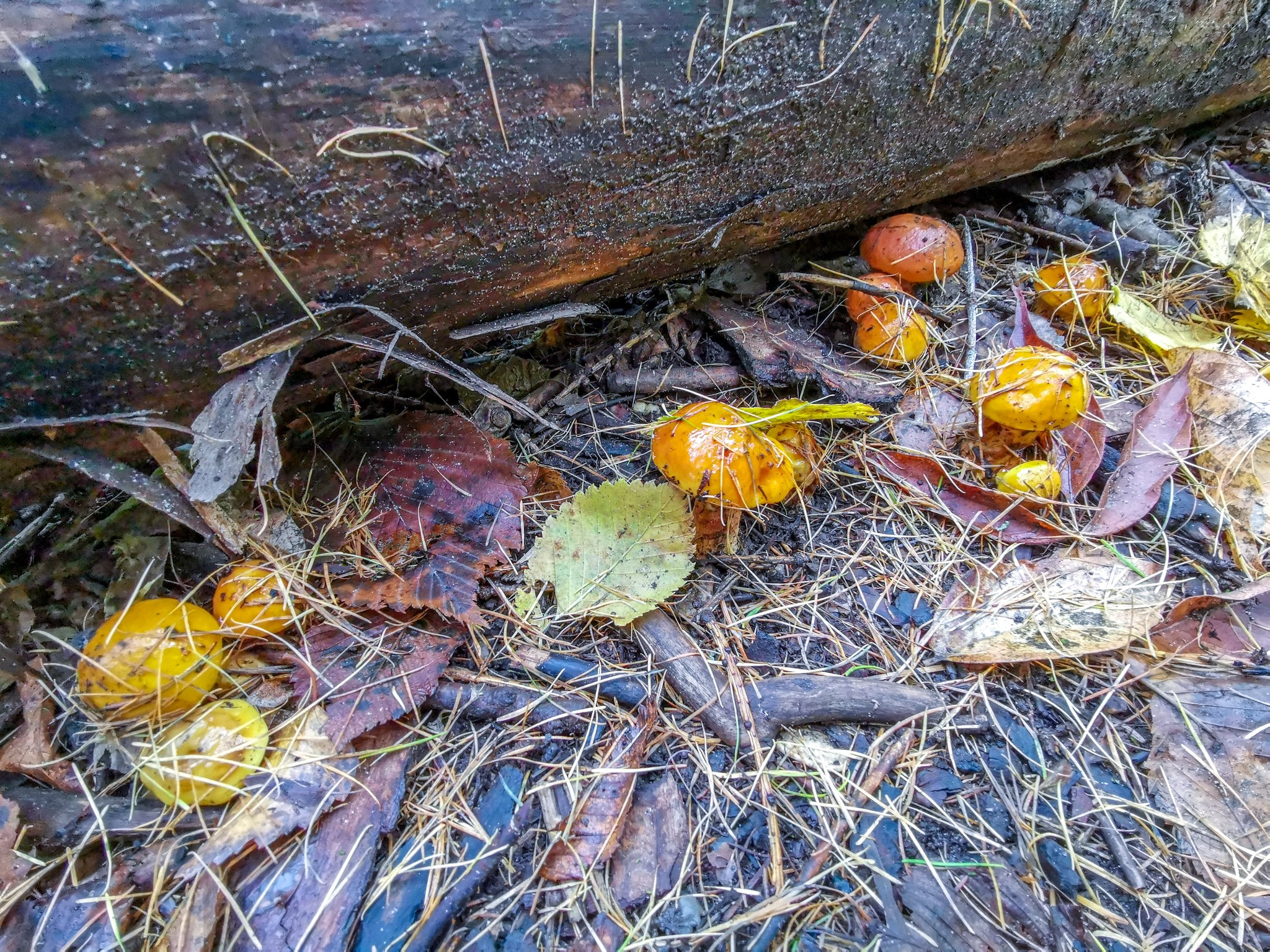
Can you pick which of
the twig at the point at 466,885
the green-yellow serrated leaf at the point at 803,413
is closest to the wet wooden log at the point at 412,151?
the green-yellow serrated leaf at the point at 803,413

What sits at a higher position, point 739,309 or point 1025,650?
point 739,309

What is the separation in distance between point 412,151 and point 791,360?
1334 millimetres

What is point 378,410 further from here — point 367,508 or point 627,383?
point 627,383

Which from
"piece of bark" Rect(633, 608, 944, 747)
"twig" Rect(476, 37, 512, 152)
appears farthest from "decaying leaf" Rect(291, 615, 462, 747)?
"twig" Rect(476, 37, 512, 152)

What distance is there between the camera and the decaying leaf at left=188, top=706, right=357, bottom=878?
1.33m

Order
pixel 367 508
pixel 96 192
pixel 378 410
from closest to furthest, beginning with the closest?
pixel 96 192, pixel 367 508, pixel 378 410

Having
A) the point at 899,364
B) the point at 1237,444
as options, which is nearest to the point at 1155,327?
the point at 1237,444

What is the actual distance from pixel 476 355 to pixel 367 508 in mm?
643

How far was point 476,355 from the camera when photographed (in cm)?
220

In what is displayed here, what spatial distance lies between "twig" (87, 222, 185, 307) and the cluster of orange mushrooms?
1205 mm

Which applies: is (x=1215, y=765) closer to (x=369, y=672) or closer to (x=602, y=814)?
(x=602, y=814)

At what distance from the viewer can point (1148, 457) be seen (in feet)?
6.39

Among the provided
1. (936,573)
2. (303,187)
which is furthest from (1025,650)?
(303,187)

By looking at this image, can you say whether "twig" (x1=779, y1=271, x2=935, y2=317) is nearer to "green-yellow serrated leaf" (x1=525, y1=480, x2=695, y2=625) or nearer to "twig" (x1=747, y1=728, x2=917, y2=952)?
"green-yellow serrated leaf" (x1=525, y1=480, x2=695, y2=625)
